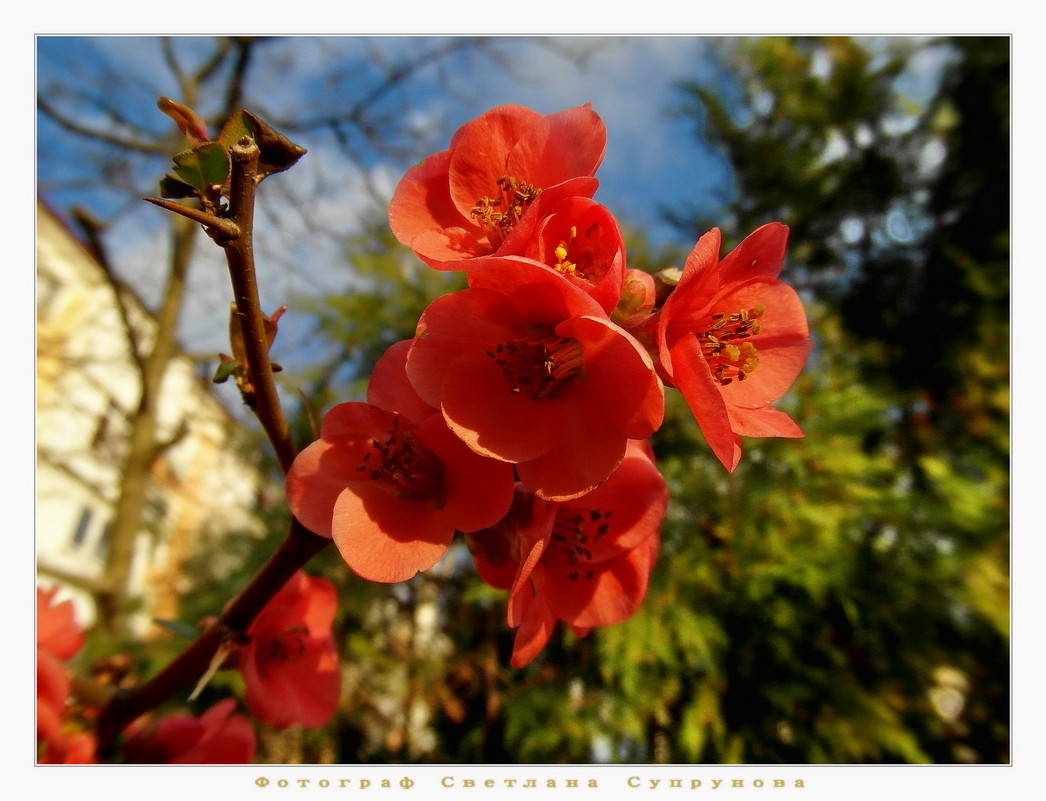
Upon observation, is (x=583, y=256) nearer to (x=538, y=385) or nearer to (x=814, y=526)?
(x=538, y=385)

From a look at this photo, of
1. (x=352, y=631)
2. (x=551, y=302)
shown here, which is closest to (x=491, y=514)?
(x=551, y=302)

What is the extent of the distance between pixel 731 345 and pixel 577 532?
207 millimetres

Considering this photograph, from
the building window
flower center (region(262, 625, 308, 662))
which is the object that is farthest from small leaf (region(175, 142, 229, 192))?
the building window

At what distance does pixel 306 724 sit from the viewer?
2.15 feet

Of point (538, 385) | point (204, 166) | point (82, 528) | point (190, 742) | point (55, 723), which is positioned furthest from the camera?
point (82, 528)

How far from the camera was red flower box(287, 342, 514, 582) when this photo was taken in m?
0.48

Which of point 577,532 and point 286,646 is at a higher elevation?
point 577,532

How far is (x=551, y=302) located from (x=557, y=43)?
1916 mm

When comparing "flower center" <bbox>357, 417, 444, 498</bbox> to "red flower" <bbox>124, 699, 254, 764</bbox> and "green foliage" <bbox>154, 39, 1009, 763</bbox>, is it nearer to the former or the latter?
"red flower" <bbox>124, 699, 254, 764</bbox>

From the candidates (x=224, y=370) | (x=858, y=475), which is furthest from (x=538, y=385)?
(x=858, y=475)

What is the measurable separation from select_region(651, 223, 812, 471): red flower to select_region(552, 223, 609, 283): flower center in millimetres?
63

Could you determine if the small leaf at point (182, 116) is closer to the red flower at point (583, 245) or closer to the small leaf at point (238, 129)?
the small leaf at point (238, 129)

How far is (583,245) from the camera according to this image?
497 mm
